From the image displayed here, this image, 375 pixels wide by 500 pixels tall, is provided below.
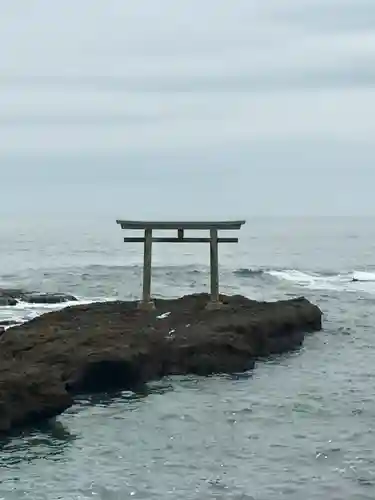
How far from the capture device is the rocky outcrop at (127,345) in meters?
17.6

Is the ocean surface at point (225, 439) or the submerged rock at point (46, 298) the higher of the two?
the submerged rock at point (46, 298)

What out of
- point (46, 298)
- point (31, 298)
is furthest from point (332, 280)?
point (31, 298)

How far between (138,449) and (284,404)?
4560mm

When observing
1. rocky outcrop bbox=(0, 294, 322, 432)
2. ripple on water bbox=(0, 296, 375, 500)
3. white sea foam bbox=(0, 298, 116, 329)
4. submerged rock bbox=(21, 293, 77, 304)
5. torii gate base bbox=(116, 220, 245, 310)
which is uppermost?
torii gate base bbox=(116, 220, 245, 310)

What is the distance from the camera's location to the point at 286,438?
17.3 meters

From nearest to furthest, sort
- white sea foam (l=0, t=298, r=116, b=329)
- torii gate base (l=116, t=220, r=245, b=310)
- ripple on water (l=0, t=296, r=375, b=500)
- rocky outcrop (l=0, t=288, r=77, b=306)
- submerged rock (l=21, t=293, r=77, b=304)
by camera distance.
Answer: ripple on water (l=0, t=296, r=375, b=500)
torii gate base (l=116, t=220, r=245, b=310)
white sea foam (l=0, t=298, r=116, b=329)
rocky outcrop (l=0, t=288, r=77, b=306)
submerged rock (l=21, t=293, r=77, b=304)

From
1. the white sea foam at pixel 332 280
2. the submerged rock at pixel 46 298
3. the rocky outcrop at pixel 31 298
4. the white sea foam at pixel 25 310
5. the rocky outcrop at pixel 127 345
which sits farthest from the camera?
the white sea foam at pixel 332 280

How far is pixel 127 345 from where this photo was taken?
21.5 metres

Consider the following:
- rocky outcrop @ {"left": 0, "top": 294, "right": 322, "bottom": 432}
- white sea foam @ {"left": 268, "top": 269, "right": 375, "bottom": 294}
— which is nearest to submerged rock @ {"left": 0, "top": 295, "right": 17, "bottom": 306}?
rocky outcrop @ {"left": 0, "top": 294, "right": 322, "bottom": 432}

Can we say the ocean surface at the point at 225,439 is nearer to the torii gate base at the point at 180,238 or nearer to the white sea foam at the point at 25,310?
the torii gate base at the point at 180,238

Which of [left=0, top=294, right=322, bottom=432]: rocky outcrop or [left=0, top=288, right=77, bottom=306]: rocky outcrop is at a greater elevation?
[left=0, top=294, right=322, bottom=432]: rocky outcrop

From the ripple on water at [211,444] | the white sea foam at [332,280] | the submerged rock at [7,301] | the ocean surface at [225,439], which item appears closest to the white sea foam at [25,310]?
the submerged rock at [7,301]

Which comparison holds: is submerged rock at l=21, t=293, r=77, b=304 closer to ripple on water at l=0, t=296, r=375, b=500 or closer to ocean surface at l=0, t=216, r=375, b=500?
ocean surface at l=0, t=216, r=375, b=500

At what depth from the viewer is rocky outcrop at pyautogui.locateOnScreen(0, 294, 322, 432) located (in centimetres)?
1764
